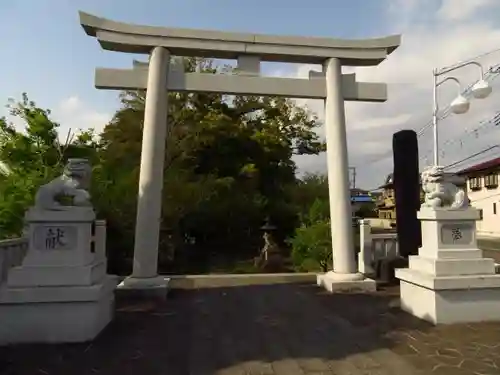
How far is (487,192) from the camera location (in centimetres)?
3412

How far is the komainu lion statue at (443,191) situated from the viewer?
6.30 meters

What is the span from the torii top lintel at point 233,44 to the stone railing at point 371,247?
3926 millimetres

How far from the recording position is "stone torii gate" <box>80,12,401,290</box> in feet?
25.7

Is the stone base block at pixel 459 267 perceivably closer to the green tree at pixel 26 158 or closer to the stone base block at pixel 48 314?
the stone base block at pixel 48 314

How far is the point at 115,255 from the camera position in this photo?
492 inches

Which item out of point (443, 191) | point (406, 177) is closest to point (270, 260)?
point (406, 177)

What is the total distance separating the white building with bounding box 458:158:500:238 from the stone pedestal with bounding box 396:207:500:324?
2917 cm

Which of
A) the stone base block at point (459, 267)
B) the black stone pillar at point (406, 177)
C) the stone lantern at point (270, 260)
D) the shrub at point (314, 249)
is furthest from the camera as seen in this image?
the stone lantern at point (270, 260)

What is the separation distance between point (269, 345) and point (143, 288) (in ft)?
11.5

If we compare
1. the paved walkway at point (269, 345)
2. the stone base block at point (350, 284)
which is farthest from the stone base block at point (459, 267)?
the stone base block at point (350, 284)

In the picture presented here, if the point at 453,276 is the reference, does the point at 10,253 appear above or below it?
above

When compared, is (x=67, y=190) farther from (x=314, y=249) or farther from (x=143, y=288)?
(x=314, y=249)

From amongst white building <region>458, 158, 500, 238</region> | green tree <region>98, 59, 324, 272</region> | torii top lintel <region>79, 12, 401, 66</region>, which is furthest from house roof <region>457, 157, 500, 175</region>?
torii top lintel <region>79, 12, 401, 66</region>

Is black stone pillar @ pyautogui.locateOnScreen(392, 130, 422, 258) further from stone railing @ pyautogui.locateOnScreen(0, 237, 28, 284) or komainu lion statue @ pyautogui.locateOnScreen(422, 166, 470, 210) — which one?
stone railing @ pyautogui.locateOnScreen(0, 237, 28, 284)
